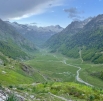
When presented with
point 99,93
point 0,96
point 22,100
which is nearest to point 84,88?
point 99,93

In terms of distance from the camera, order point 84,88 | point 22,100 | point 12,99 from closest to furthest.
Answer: point 12,99
point 22,100
point 84,88

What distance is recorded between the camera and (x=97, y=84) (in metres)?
194

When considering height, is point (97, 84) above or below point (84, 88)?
below

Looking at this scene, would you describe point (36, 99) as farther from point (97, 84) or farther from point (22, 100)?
point (97, 84)

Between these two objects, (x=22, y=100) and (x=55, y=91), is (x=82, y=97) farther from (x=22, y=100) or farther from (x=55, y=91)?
(x=22, y=100)

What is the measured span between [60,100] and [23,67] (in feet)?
473

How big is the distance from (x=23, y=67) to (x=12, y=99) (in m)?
162

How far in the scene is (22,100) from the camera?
3388cm

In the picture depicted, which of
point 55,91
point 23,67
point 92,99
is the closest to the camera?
point 92,99

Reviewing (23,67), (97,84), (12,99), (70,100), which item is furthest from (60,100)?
(97,84)

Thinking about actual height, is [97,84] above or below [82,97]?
below

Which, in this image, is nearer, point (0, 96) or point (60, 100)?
point (0, 96)

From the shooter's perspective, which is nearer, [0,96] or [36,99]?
[0,96]

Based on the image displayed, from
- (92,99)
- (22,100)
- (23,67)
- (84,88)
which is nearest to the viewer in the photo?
(22,100)
